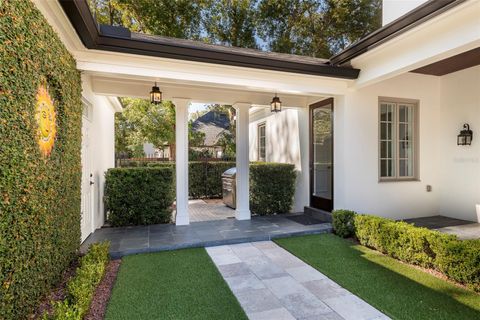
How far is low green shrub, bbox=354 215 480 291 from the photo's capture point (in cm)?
368

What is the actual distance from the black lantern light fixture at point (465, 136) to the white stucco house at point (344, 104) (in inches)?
2.9

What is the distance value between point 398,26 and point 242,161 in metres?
4.25

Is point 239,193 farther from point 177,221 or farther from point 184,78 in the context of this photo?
point 184,78

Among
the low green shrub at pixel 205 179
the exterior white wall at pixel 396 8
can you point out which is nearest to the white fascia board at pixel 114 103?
the low green shrub at pixel 205 179

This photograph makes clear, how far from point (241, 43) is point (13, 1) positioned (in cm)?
1373

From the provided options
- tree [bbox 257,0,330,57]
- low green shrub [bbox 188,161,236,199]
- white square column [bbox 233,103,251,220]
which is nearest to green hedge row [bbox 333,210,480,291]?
white square column [bbox 233,103,251,220]

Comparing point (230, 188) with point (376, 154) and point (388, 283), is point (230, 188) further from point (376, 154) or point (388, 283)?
point (388, 283)

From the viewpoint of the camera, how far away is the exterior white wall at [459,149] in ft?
21.3

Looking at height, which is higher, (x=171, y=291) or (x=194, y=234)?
(x=194, y=234)

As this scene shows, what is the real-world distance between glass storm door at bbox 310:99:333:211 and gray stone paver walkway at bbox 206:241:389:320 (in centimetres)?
265

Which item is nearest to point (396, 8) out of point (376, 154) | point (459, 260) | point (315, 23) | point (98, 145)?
point (376, 154)

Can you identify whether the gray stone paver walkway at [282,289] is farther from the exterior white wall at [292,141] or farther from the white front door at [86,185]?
the exterior white wall at [292,141]

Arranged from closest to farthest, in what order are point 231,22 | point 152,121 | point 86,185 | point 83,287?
point 83,287 < point 86,185 < point 152,121 < point 231,22

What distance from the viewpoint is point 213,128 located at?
65.6ft
